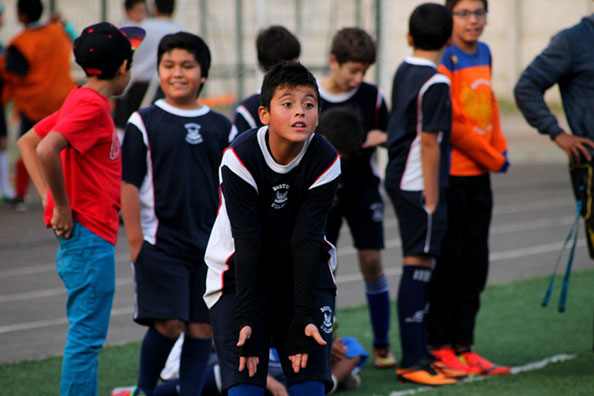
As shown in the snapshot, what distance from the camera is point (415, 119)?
5.58m

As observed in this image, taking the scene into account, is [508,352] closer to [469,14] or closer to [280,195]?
[469,14]

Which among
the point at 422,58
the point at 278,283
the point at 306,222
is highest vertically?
the point at 422,58

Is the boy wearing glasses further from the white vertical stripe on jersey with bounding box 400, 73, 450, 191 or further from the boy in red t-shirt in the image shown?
the boy in red t-shirt

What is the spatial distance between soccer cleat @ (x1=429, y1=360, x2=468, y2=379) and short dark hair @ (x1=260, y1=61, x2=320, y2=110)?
2.49 m

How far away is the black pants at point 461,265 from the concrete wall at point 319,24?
585 cm

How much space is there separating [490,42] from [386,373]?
23.4 metres

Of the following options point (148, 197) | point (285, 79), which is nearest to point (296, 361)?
point (285, 79)

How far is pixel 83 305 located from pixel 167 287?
17.7 inches

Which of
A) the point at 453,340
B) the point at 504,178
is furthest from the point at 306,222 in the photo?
the point at 504,178

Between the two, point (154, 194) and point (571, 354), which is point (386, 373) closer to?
point (571, 354)

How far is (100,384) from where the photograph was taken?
5.67 metres

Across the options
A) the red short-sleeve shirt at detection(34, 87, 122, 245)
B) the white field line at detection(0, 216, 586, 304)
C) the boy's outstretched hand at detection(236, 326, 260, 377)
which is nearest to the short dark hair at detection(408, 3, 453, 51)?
the red short-sleeve shirt at detection(34, 87, 122, 245)

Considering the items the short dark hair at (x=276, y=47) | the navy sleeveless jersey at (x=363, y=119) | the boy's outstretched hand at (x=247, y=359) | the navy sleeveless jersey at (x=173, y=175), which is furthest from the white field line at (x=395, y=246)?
the boy's outstretched hand at (x=247, y=359)

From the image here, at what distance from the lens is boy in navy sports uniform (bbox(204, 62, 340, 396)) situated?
366cm
